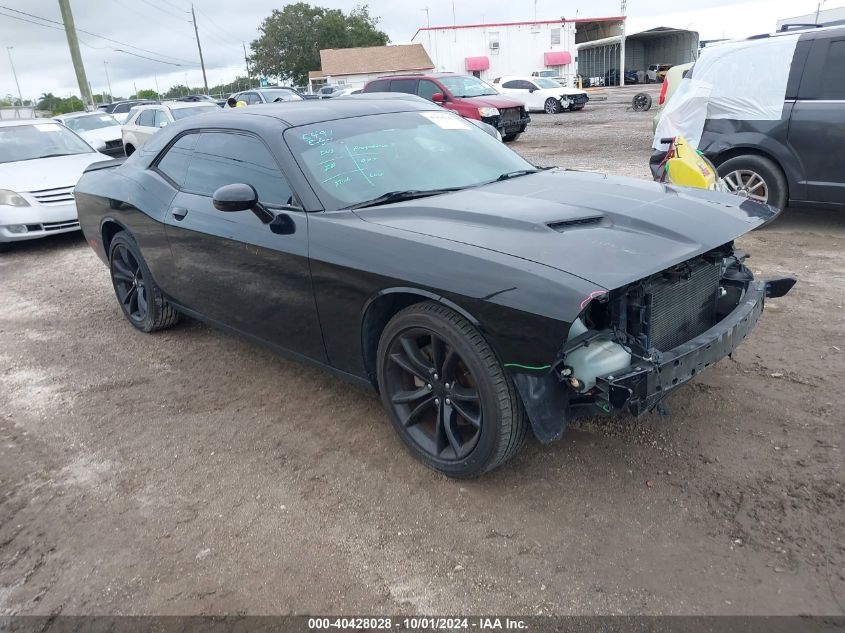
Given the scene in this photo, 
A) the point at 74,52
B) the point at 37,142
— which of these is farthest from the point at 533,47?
the point at 37,142

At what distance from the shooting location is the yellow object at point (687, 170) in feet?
18.4

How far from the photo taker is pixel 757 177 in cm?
651

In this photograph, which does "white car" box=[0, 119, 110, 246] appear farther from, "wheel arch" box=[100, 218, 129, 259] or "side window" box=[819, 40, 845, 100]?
"side window" box=[819, 40, 845, 100]

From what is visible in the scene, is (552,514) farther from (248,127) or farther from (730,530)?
(248,127)

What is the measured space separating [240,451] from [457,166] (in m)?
1.98

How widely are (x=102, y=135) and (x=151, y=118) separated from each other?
276 cm

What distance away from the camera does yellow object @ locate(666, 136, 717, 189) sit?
221 inches

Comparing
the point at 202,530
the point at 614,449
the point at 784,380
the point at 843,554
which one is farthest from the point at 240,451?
the point at 784,380

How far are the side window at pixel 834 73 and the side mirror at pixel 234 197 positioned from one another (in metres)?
5.55

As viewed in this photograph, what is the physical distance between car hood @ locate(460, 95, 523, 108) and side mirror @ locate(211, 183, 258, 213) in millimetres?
13150

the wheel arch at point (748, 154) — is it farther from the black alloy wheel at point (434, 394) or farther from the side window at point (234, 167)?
the side window at point (234, 167)

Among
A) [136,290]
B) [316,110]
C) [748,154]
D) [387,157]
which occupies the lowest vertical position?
[136,290]

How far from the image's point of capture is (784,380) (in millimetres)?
3672

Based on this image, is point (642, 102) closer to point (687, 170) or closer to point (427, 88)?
point (427, 88)
